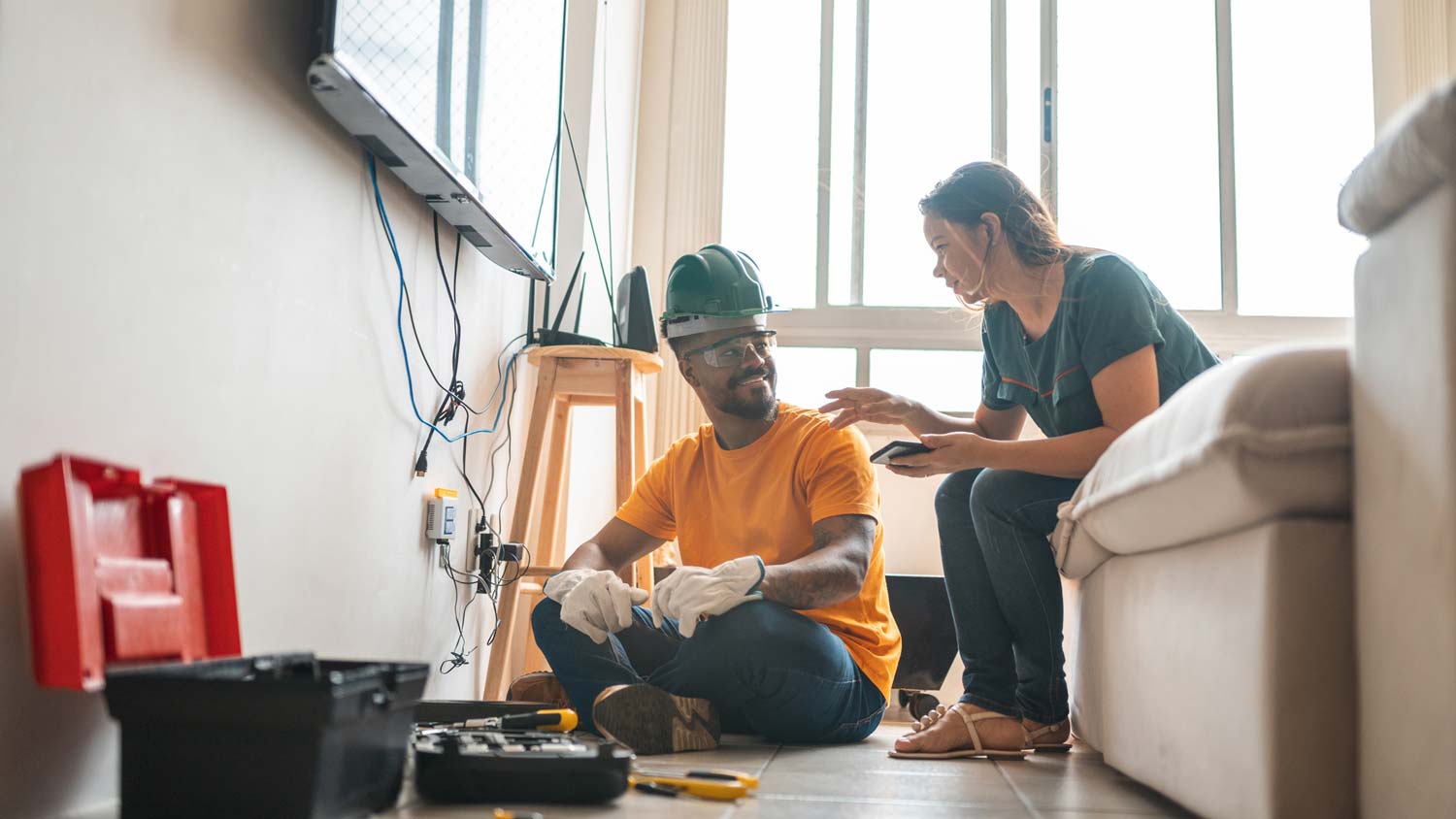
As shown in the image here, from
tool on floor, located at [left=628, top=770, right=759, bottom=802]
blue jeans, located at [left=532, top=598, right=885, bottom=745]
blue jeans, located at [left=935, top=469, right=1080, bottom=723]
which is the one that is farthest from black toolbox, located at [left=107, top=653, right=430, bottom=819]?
blue jeans, located at [left=935, top=469, right=1080, bottom=723]

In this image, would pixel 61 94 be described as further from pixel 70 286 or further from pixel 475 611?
pixel 475 611

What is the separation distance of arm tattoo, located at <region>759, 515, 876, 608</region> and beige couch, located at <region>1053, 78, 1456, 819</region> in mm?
632

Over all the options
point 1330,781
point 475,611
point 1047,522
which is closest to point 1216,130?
point 1047,522

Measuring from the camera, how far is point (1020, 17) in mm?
4418

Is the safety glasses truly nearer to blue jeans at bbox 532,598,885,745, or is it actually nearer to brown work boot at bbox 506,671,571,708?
blue jeans at bbox 532,598,885,745

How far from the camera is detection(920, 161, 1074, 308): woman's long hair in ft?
6.25

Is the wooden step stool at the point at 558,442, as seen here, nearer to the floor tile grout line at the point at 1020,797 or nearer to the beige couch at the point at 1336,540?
the floor tile grout line at the point at 1020,797

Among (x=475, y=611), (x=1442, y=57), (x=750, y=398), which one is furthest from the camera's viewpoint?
(x=1442, y=57)

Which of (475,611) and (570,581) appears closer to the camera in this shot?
(570,581)

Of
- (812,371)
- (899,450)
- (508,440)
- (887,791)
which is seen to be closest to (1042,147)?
(812,371)

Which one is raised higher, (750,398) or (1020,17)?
(1020,17)

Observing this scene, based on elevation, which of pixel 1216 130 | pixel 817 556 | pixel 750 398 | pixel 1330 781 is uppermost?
pixel 1216 130

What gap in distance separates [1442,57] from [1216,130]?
81 cm

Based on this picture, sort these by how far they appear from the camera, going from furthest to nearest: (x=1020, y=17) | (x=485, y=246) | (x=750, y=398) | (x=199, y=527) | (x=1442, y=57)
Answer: (x=1020, y=17)
(x=1442, y=57)
(x=485, y=246)
(x=750, y=398)
(x=199, y=527)
